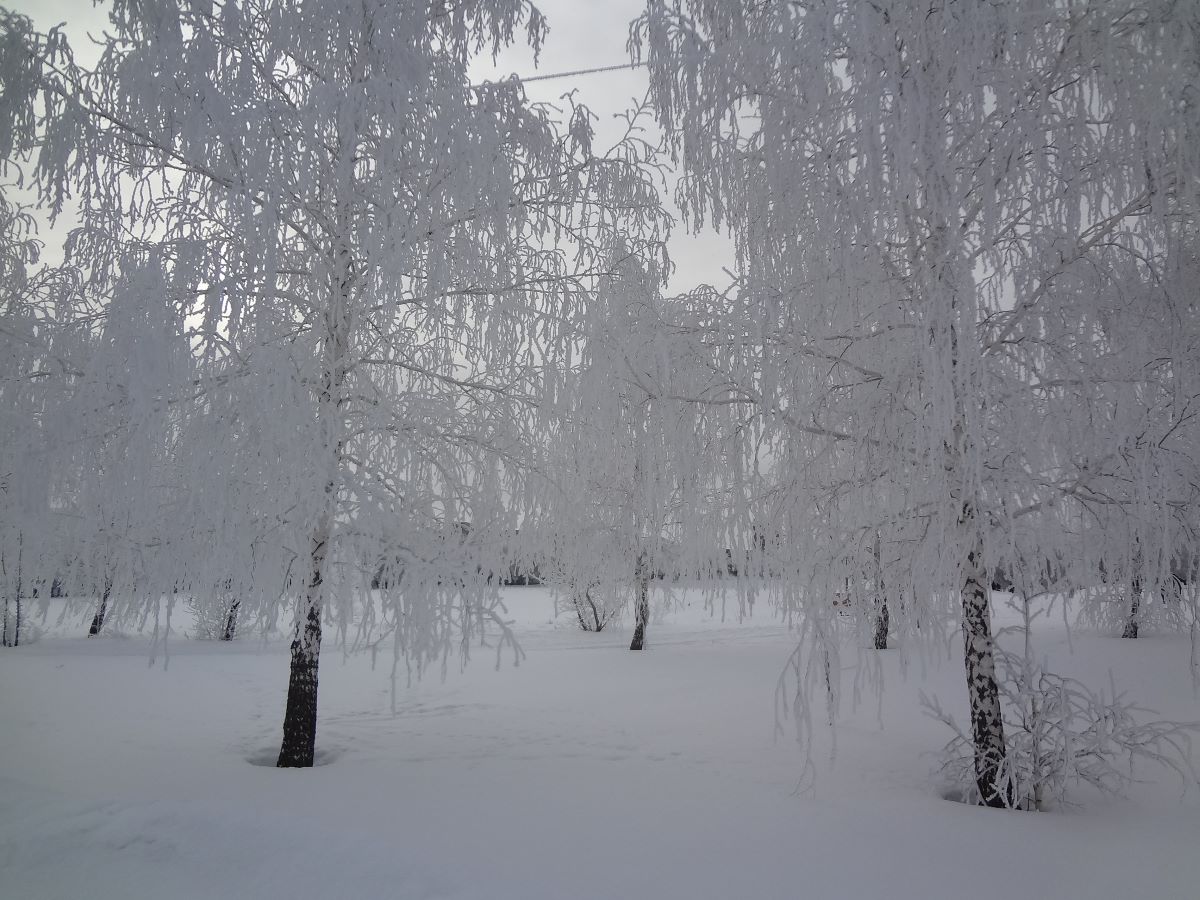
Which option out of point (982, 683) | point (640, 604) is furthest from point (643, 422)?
point (640, 604)

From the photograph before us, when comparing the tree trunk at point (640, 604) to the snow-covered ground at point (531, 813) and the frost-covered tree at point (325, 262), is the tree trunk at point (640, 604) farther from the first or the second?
the frost-covered tree at point (325, 262)

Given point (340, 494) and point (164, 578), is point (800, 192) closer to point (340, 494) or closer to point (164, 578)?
point (340, 494)

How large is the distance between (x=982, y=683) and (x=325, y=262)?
16.2 feet

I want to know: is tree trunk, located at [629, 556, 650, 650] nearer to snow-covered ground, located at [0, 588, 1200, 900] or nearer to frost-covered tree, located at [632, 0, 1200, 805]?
snow-covered ground, located at [0, 588, 1200, 900]

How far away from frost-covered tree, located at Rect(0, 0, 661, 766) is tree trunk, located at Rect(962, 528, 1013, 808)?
2.82 meters

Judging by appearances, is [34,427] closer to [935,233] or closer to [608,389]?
[608,389]

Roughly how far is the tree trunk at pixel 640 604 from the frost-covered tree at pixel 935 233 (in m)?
8.63

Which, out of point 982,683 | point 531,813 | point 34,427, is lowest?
point 531,813

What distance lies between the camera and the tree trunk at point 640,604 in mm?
12703

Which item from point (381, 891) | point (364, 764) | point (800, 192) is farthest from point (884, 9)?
point (364, 764)

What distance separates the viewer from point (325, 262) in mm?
4633

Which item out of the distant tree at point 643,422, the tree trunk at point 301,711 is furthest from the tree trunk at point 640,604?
the tree trunk at point 301,711

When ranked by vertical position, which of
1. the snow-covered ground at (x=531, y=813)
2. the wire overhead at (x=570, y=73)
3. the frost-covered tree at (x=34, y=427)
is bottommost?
the snow-covered ground at (x=531, y=813)

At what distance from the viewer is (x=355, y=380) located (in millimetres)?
4883
